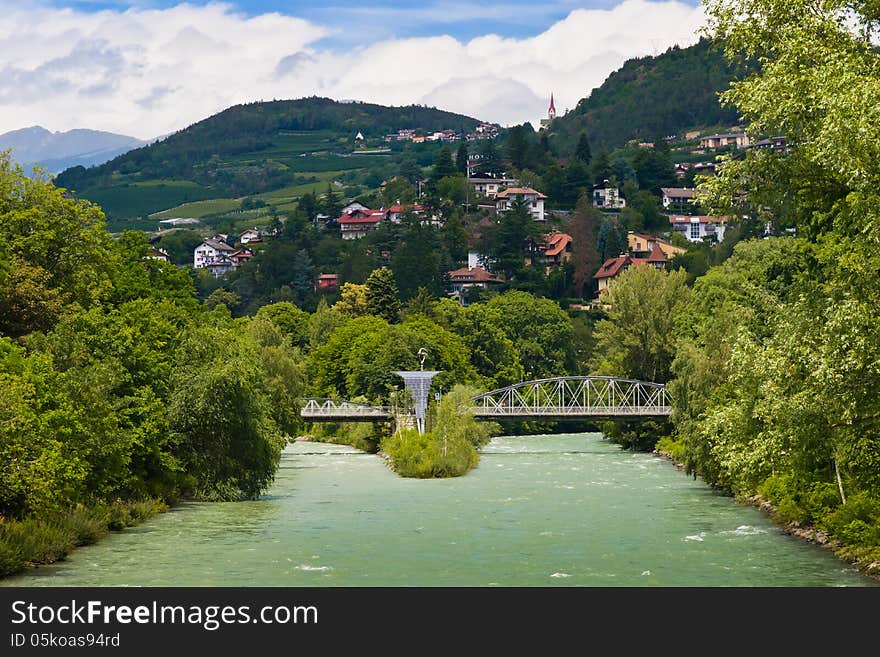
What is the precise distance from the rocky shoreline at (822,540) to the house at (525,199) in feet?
464

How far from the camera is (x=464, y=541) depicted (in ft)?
119

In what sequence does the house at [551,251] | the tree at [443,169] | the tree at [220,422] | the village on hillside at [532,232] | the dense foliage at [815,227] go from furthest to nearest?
the tree at [443,169]
the house at [551,251]
the village on hillside at [532,232]
the tree at [220,422]
the dense foliage at [815,227]

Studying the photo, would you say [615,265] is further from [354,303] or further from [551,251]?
[354,303]

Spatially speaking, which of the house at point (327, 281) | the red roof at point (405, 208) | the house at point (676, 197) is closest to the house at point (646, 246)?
the house at point (676, 197)

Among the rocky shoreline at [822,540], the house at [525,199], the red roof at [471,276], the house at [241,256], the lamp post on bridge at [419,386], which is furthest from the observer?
the house at [241,256]

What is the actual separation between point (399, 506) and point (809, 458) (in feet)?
67.0

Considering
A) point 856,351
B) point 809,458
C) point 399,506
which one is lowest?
point 399,506

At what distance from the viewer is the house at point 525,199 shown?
185 meters

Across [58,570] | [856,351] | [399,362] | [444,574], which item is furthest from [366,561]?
[399,362]

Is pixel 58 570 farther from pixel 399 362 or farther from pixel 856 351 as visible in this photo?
pixel 399 362

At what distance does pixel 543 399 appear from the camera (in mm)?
97312

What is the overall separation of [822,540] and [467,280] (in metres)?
120

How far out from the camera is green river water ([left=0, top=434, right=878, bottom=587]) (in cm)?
2978

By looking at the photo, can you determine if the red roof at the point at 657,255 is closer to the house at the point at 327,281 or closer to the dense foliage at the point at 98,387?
the house at the point at 327,281
